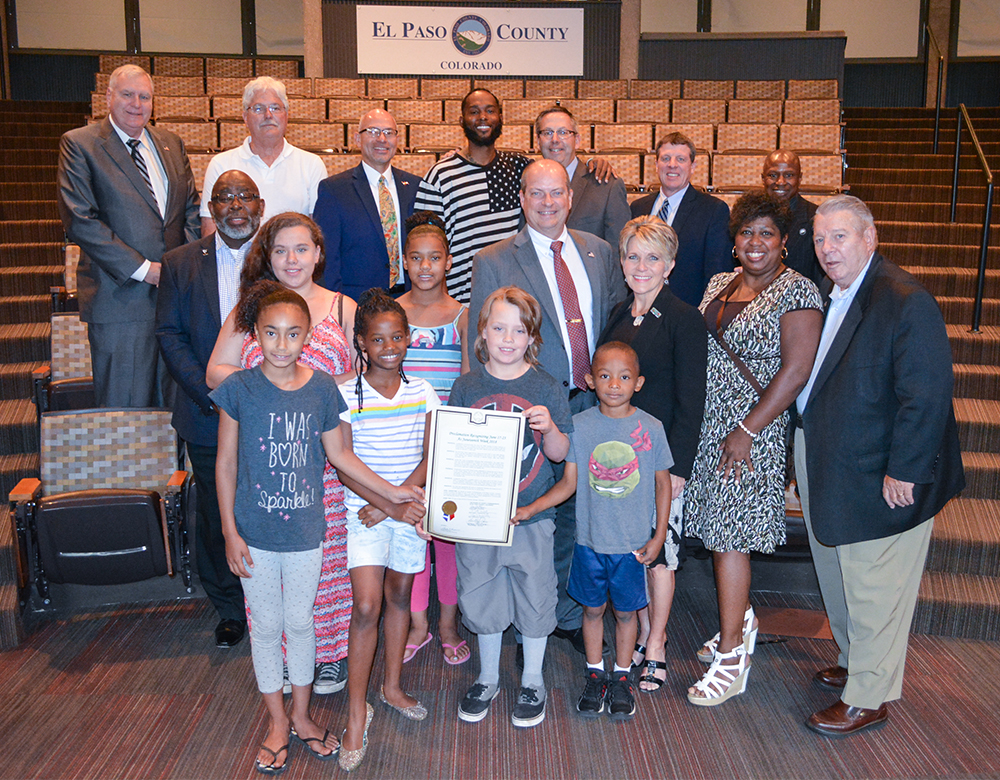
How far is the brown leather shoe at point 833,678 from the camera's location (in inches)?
116

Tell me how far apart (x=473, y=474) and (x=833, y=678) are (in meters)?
1.52

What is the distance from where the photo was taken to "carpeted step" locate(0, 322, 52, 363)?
15.6 ft

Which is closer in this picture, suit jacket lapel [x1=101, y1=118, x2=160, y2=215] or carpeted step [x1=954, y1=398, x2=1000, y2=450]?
suit jacket lapel [x1=101, y1=118, x2=160, y2=215]

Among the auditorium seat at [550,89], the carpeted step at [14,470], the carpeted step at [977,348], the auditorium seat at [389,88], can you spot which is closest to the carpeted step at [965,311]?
the carpeted step at [977,348]

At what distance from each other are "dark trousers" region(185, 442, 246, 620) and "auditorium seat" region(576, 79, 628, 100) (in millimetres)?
8073

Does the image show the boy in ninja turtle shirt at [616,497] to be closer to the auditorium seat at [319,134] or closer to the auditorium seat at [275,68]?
the auditorium seat at [319,134]

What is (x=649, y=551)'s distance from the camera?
2.73 metres

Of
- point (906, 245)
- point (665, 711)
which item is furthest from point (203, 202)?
point (906, 245)

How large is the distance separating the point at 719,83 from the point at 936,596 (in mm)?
8476

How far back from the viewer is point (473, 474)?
248 centimetres

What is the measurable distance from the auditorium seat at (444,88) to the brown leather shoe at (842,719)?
8.20 meters

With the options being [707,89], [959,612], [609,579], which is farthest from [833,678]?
[707,89]

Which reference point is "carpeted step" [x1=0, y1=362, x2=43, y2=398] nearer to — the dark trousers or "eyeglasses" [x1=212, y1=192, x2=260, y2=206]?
the dark trousers

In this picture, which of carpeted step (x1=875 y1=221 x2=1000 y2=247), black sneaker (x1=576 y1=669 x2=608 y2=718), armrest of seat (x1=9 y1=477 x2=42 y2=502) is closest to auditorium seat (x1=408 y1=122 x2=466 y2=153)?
carpeted step (x1=875 y1=221 x2=1000 y2=247)
